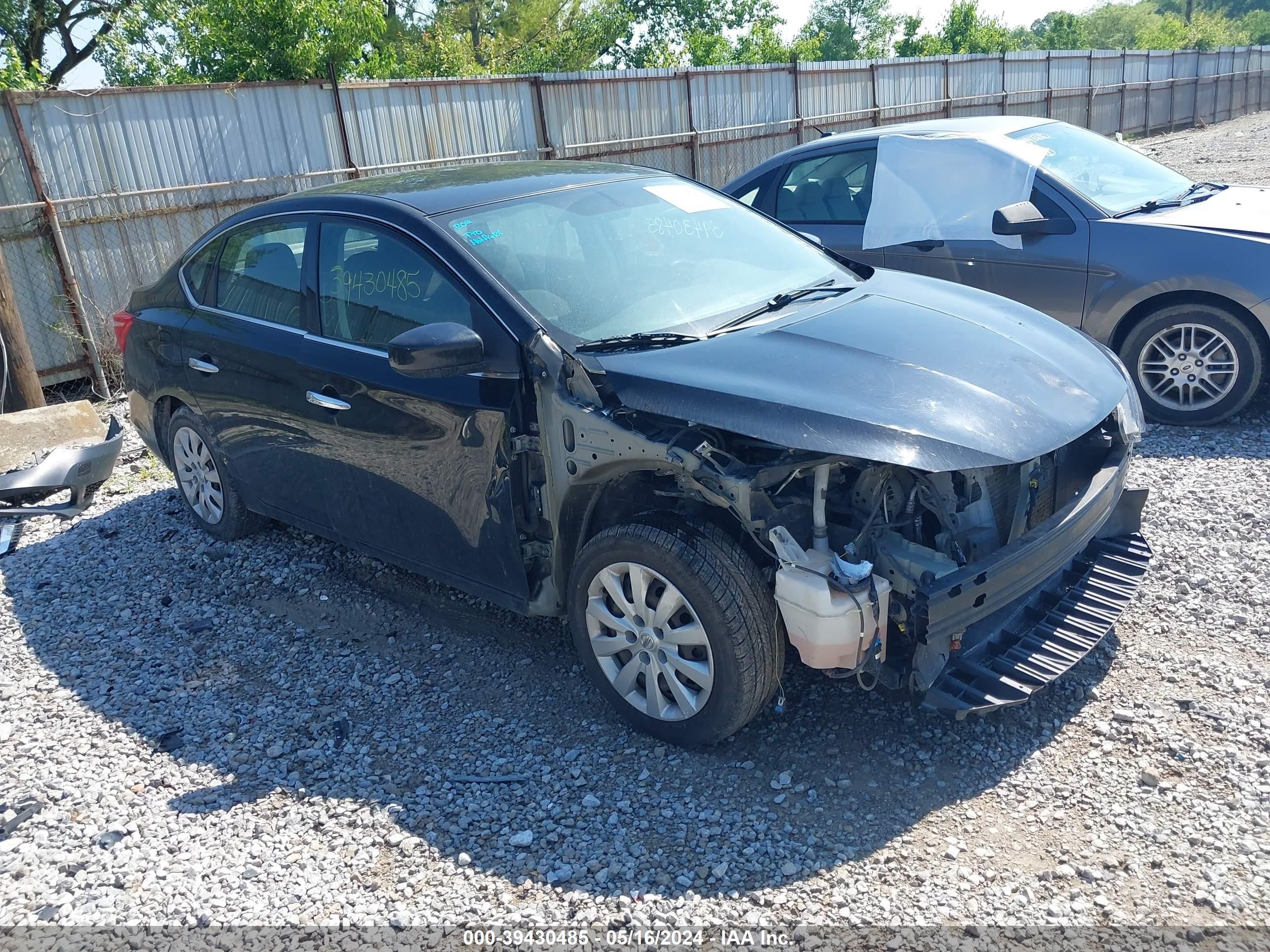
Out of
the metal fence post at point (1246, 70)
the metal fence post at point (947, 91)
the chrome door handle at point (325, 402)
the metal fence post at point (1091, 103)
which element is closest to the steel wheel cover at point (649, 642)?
the chrome door handle at point (325, 402)

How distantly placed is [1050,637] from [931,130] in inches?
182

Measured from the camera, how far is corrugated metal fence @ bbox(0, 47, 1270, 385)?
8539mm

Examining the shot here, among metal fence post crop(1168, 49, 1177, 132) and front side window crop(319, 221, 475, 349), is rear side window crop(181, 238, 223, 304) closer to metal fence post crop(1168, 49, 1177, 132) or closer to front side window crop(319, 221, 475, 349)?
front side window crop(319, 221, 475, 349)

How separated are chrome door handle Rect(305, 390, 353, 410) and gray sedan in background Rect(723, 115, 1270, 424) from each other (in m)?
4.06

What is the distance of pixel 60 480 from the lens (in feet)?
20.1

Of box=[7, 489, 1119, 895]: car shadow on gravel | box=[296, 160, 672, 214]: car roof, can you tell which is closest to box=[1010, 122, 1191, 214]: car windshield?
box=[296, 160, 672, 214]: car roof

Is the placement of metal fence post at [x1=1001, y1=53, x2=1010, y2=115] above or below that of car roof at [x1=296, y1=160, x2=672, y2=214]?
below

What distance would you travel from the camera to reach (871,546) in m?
3.16

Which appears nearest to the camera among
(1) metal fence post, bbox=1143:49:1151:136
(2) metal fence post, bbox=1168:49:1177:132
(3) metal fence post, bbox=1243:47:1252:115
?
(1) metal fence post, bbox=1143:49:1151:136

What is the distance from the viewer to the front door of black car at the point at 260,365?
4473 mm

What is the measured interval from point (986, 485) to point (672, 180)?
221 centimetres

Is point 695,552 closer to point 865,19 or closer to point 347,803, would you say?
point 347,803

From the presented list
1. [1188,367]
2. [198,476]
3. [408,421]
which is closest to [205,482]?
[198,476]

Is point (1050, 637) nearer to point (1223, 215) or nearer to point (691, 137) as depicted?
point (1223, 215)
